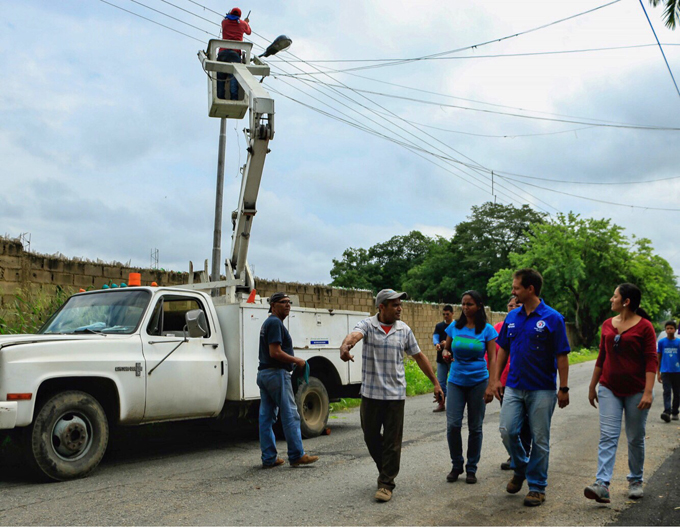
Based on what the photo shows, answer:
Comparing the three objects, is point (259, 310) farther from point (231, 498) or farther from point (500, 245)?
point (500, 245)

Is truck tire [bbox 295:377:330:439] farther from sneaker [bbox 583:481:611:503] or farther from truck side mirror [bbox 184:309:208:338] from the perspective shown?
sneaker [bbox 583:481:611:503]

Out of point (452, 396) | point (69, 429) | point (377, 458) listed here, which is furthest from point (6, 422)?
point (452, 396)

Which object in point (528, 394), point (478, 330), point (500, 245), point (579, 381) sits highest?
point (500, 245)

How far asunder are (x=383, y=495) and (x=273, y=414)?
2.11 m

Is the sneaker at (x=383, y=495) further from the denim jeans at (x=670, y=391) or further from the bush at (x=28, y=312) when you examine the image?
the denim jeans at (x=670, y=391)

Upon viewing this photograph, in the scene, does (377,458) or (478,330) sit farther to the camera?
(478,330)

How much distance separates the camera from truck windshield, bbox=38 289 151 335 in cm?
762

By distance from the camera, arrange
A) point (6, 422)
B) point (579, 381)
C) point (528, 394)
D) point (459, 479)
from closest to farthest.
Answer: point (528, 394), point (6, 422), point (459, 479), point (579, 381)

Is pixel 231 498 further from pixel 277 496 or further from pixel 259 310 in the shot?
pixel 259 310

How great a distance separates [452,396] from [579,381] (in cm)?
1454

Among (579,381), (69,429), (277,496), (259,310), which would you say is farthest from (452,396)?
(579,381)

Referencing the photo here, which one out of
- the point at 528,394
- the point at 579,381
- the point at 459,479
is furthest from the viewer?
the point at 579,381

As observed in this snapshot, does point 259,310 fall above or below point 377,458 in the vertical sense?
above

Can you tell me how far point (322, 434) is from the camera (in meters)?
9.79
